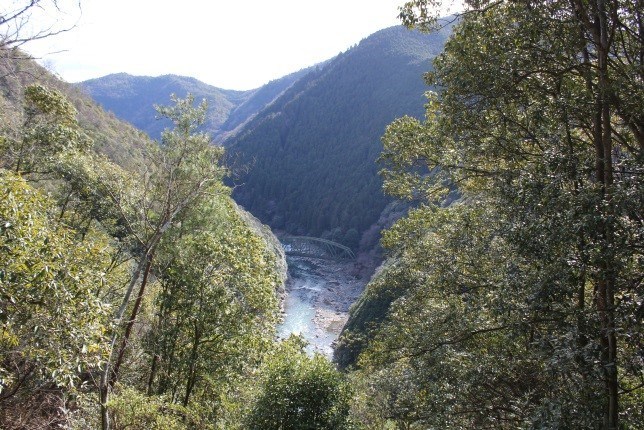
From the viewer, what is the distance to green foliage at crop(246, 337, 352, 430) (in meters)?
9.82

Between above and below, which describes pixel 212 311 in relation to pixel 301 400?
above

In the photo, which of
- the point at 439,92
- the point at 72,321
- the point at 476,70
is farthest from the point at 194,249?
the point at 476,70

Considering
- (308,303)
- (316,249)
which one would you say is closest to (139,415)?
(308,303)

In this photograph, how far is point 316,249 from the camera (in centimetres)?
10225

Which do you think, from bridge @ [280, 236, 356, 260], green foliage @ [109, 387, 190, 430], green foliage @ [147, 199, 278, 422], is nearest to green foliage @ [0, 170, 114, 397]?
green foliage @ [109, 387, 190, 430]

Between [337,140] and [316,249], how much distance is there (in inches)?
1891

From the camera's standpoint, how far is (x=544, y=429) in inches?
190

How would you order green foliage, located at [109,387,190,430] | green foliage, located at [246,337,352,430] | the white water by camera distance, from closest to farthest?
green foliage, located at [109,387,190,430], green foliage, located at [246,337,352,430], the white water

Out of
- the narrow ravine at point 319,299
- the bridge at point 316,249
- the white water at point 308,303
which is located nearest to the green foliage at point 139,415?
the white water at point 308,303

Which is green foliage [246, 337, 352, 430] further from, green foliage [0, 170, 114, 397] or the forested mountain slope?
green foliage [0, 170, 114, 397]

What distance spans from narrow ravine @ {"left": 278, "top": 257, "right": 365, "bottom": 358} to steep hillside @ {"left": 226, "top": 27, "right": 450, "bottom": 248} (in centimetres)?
1770

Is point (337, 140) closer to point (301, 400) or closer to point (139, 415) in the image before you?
point (301, 400)

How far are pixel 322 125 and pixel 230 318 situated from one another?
457 feet

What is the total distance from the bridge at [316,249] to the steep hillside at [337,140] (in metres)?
4.43
